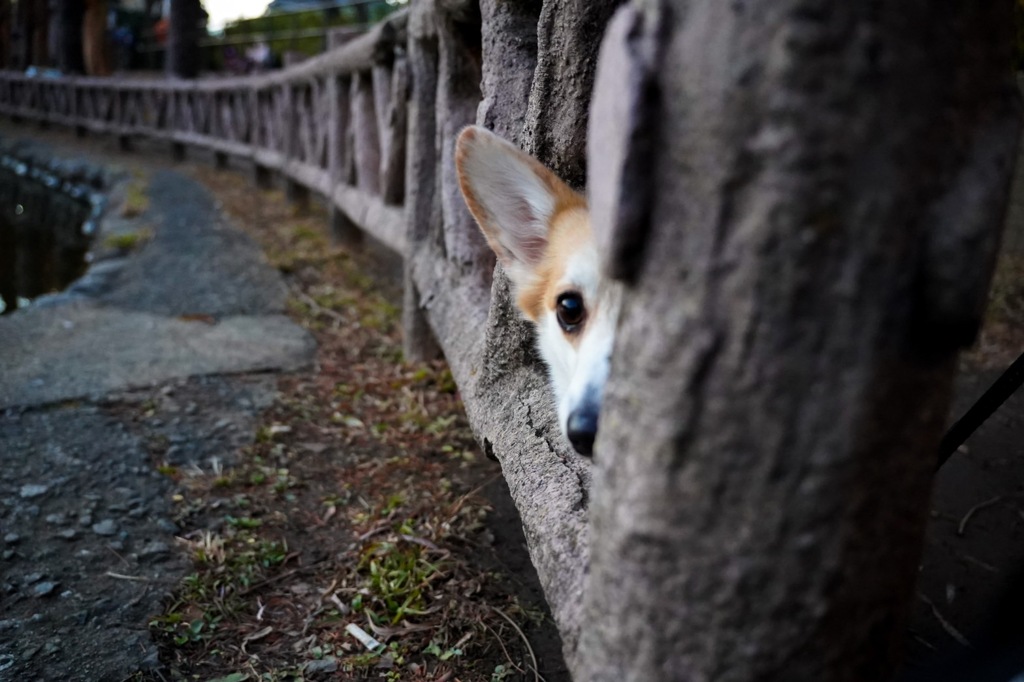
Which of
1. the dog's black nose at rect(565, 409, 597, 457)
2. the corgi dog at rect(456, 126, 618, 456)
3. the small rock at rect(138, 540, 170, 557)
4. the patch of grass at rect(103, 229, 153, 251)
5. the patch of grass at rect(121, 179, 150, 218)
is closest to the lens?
the dog's black nose at rect(565, 409, 597, 457)

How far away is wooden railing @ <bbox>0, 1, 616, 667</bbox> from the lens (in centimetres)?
150

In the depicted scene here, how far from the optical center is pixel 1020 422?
309 centimetres

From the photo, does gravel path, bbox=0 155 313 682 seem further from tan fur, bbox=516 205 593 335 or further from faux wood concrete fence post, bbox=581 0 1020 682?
faux wood concrete fence post, bbox=581 0 1020 682

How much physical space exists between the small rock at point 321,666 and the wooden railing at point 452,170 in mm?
588

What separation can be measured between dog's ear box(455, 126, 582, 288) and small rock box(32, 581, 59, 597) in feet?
4.49

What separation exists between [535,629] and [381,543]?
1.68 ft

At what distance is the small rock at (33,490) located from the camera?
2.30 meters

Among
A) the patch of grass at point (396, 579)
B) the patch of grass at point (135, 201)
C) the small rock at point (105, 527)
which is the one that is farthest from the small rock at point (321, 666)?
the patch of grass at point (135, 201)

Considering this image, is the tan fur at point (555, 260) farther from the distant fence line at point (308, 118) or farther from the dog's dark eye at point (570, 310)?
the distant fence line at point (308, 118)

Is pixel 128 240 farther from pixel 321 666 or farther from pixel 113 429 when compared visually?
pixel 321 666

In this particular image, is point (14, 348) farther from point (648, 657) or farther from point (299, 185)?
point (299, 185)

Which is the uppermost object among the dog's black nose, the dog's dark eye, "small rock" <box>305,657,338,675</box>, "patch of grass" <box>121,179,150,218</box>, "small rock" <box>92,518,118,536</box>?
the dog's dark eye

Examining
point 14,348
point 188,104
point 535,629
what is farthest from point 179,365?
point 188,104

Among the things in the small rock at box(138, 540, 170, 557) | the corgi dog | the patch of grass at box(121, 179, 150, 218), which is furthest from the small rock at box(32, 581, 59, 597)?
the patch of grass at box(121, 179, 150, 218)
